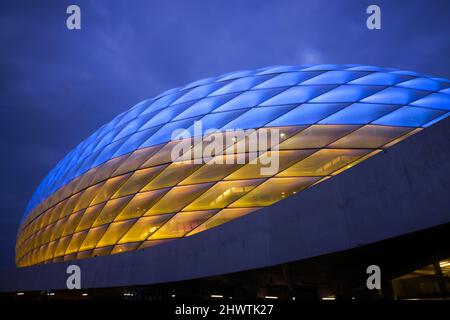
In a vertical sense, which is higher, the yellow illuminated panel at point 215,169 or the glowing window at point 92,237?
the yellow illuminated panel at point 215,169

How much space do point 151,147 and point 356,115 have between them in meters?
10.2

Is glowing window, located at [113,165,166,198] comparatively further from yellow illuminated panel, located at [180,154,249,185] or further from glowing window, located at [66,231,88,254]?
glowing window, located at [66,231,88,254]

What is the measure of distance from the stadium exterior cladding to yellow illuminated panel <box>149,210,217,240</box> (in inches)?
1.7

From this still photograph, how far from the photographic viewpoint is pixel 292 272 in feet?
38.3

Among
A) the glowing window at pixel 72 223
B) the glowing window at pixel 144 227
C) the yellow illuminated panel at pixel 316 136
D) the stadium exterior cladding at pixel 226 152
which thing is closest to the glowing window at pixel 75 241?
the stadium exterior cladding at pixel 226 152

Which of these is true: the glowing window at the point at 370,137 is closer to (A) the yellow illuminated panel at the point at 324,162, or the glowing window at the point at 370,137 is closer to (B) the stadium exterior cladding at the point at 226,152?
(B) the stadium exterior cladding at the point at 226,152

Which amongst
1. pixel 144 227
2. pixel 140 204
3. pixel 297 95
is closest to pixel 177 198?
pixel 144 227

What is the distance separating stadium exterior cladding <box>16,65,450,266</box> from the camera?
501 inches

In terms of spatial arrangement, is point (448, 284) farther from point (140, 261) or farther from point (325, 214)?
point (140, 261)

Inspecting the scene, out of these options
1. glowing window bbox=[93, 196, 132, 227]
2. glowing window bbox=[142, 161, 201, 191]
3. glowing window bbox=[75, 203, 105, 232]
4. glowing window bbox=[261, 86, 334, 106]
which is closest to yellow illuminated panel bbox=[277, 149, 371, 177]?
glowing window bbox=[142, 161, 201, 191]

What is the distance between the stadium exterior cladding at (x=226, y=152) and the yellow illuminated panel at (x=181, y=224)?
0.14 ft

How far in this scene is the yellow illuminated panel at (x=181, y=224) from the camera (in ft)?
41.4

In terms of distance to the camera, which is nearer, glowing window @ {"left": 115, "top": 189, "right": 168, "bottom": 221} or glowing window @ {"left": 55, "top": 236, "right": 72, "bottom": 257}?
glowing window @ {"left": 115, "top": 189, "right": 168, "bottom": 221}
